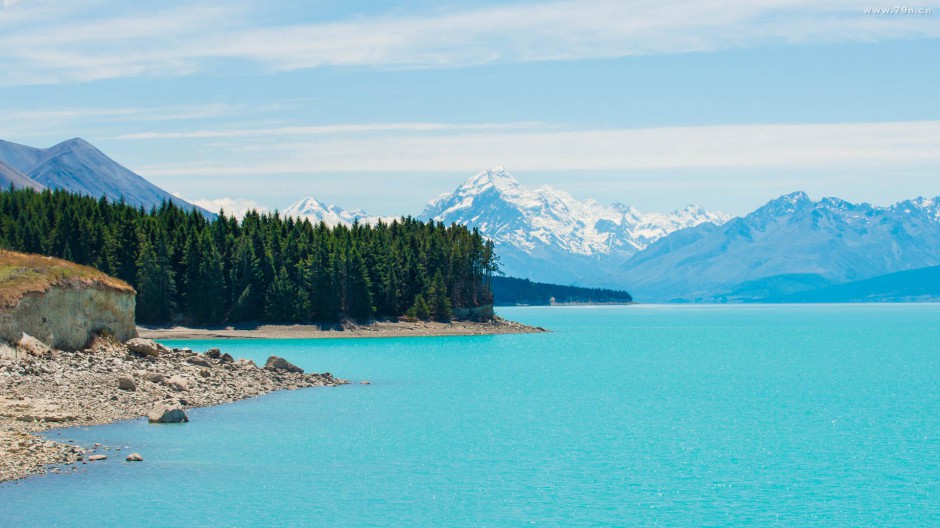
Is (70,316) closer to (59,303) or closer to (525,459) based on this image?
(59,303)

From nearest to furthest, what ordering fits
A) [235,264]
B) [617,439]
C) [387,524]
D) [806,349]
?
1. [387,524]
2. [617,439]
3. [806,349]
4. [235,264]

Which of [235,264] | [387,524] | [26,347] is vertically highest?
[235,264]

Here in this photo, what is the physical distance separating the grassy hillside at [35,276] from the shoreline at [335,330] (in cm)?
4591

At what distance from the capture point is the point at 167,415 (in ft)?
148

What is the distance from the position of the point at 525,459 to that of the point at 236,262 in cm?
9867

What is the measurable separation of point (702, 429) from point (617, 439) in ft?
18.0

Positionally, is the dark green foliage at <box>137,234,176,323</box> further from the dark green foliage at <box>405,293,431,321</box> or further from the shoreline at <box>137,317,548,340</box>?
the dark green foliage at <box>405,293,431,321</box>

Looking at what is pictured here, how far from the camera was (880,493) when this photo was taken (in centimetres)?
3344

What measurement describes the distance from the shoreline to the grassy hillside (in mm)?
45909

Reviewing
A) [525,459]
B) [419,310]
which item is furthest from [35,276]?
[419,310]

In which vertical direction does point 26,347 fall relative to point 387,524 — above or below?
above

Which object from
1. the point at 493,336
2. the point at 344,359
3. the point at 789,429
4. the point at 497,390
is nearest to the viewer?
the point at 789,429

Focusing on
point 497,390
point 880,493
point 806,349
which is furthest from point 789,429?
point 806,349

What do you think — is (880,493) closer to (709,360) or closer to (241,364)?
(241,364)
